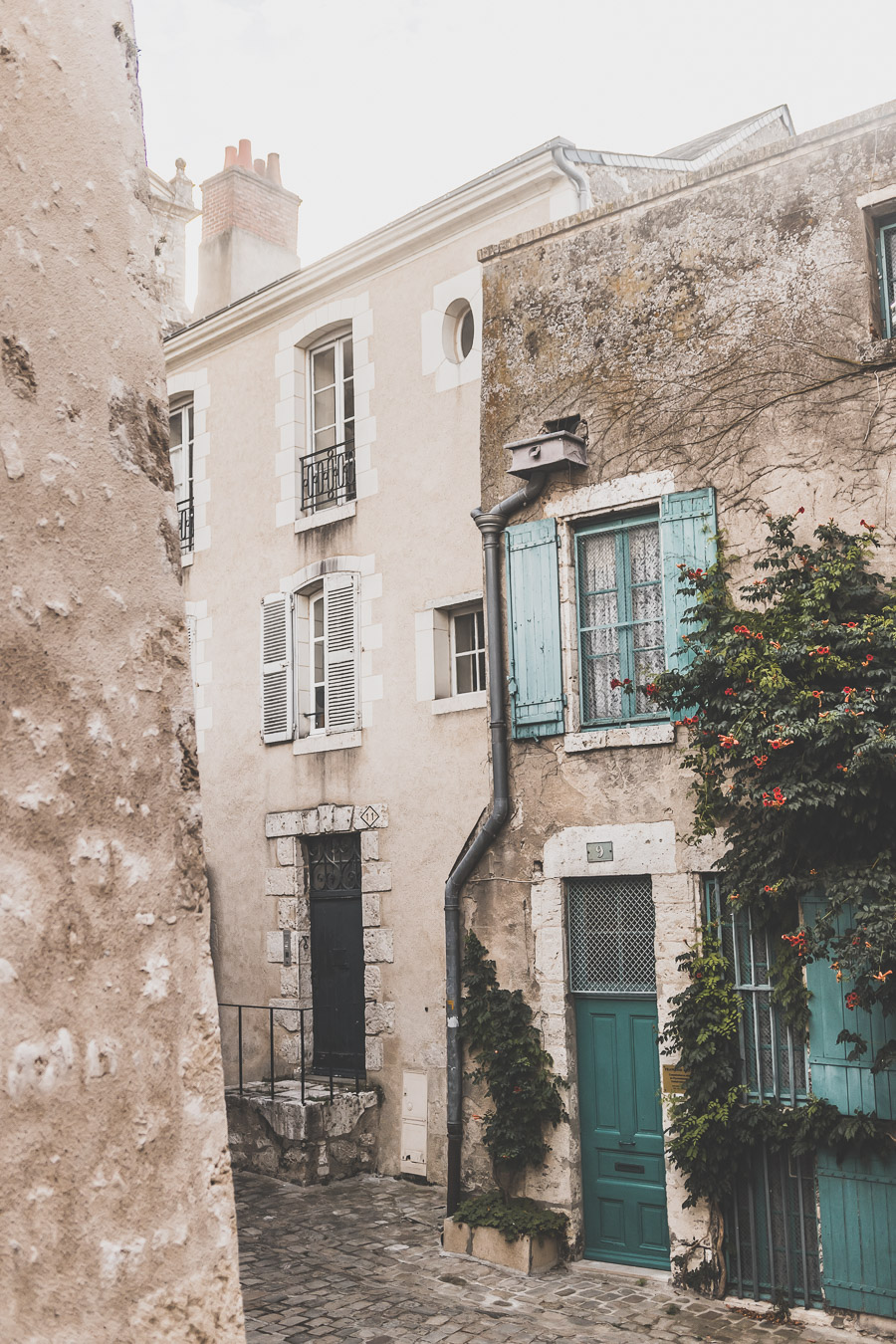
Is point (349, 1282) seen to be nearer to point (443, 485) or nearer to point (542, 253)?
point (443, 485)

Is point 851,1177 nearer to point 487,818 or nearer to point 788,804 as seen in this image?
point 788,804

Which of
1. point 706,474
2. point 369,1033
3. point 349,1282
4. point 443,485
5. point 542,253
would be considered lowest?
point 349,1282

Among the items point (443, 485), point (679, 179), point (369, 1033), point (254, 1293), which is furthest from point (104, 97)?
point (369, 1033)

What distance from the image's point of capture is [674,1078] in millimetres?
7445

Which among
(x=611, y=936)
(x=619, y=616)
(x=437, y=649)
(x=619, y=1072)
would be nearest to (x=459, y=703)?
(x=437, y=649)

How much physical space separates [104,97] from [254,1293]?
7.35 m

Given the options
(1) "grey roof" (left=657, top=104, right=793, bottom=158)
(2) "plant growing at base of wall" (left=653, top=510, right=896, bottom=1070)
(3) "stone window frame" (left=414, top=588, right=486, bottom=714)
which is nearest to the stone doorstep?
(2) "plant growing at base of wall" (left=653, top=510, right=896, bottom=1070)

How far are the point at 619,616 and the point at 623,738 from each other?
2.80 ft

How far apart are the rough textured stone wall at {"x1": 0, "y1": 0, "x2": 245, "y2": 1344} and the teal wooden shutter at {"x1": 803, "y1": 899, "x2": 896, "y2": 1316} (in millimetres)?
5837

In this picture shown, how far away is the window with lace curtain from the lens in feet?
26.3

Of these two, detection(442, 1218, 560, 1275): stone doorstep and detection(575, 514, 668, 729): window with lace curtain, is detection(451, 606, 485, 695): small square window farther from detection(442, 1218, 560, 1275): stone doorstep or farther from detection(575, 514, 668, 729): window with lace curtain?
detection(442, 1218, 560, 1275): stone doorstep

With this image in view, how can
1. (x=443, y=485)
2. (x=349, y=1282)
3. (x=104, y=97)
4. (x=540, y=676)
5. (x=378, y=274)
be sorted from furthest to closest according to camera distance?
(x=378, y=274) → (x=443, y=485) → (x=540, y=676) → (x=349, y=1282) → (x=104, y=97)

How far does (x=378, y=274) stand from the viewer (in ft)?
38.2

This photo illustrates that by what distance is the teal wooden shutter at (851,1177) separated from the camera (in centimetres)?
664
